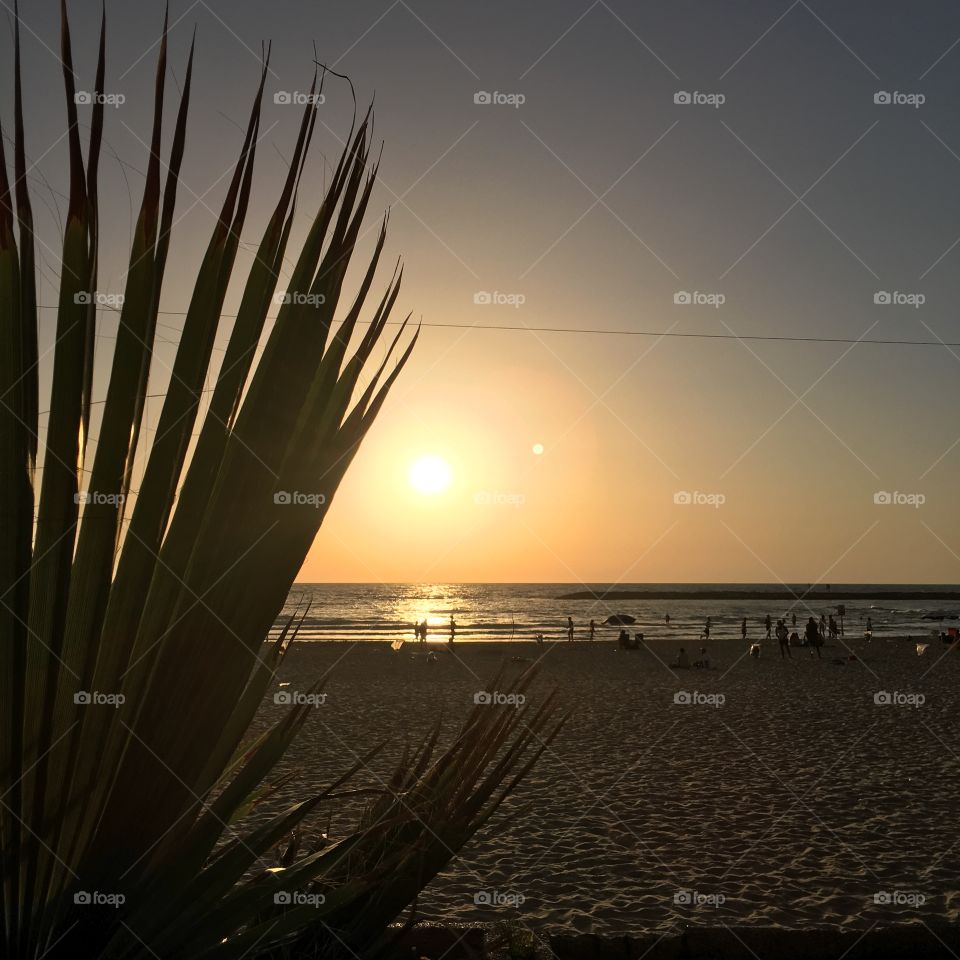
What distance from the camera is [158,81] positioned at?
1059mm

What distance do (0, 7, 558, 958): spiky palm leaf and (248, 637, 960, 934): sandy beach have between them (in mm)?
465

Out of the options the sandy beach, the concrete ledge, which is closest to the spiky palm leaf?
the sandy beach

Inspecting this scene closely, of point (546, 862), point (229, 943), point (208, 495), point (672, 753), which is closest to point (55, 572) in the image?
point (208, 495)

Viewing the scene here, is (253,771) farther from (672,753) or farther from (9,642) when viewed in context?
(672,753)

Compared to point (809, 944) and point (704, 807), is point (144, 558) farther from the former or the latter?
point (704, 807)

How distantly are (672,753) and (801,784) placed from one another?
96.7 inches

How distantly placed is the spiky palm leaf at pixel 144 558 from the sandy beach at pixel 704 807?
465 mm

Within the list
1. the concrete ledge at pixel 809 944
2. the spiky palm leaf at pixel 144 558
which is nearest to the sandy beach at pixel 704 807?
the spiky palm leaf at pixel 144 558

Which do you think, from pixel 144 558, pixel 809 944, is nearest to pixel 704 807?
pixel 809 944

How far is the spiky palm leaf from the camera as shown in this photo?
104 cm

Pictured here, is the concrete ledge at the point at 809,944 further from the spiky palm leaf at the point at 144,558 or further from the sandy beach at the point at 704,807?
the spiky palm leaf at the point at 144,558

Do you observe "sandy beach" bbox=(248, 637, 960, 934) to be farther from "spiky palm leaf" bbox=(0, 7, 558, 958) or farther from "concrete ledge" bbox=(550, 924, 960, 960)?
"concrete ledge" bbox=(550, 924, 960, 960)

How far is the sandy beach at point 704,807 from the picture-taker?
6.64m

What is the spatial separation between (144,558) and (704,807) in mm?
10085
